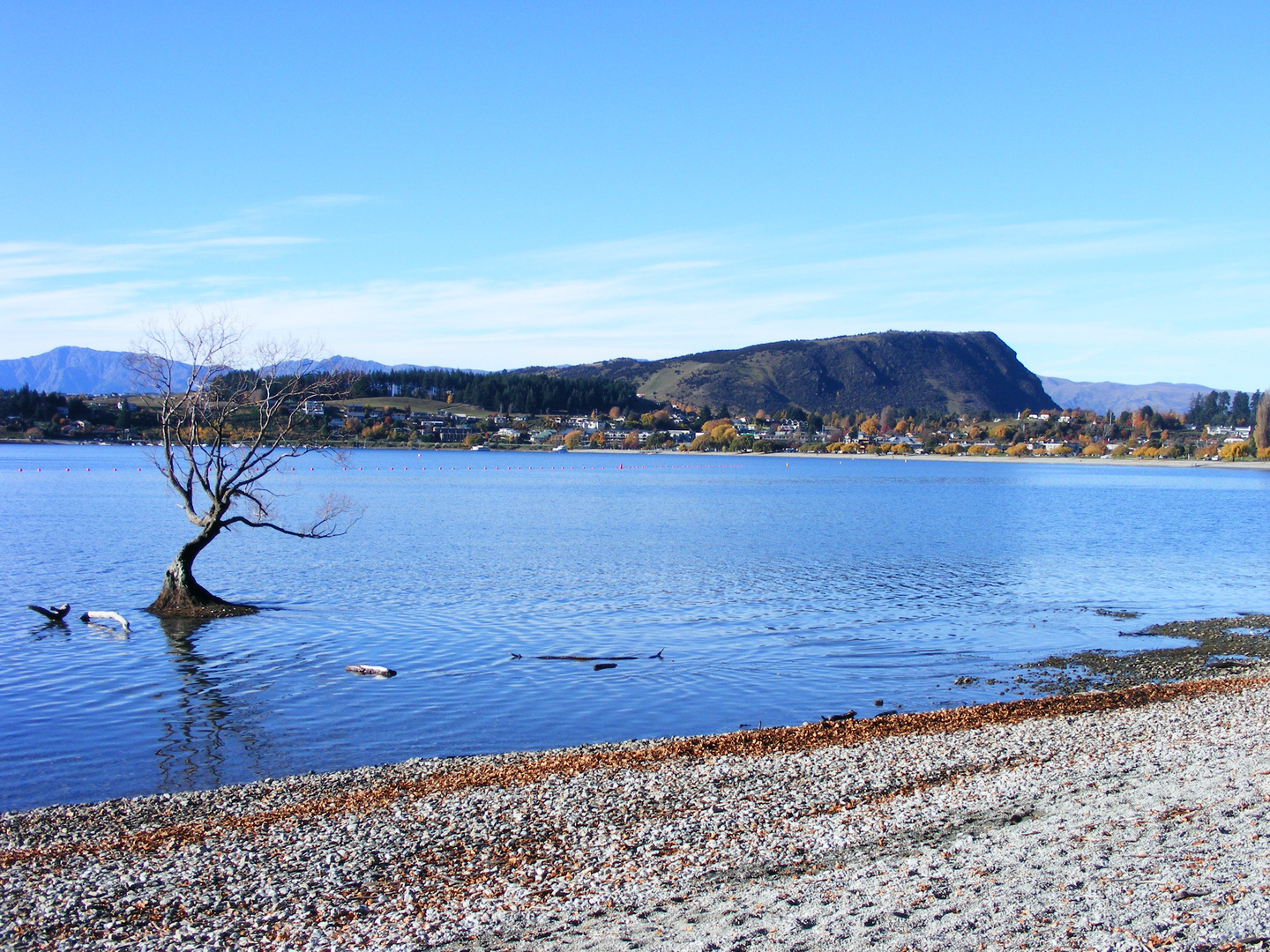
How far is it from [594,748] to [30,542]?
1800 inches

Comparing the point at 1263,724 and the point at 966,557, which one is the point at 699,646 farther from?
the point at 966,557

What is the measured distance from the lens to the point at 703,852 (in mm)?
10781

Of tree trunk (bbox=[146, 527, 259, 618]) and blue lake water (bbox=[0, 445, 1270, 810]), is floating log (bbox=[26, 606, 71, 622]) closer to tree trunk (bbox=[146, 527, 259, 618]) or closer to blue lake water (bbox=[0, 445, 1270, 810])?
blue lake water (bbox=[0, 445, 1270, 810])

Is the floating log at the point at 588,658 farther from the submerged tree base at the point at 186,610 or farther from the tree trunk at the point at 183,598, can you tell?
the tree trunk at the point at 183,598

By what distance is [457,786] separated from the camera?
1396cm

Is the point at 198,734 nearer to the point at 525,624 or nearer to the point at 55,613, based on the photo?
the point at 525,624

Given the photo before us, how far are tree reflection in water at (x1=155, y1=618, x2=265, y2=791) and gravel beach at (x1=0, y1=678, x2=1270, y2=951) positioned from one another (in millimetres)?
1579

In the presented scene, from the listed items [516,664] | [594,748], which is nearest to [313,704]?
[516,664]

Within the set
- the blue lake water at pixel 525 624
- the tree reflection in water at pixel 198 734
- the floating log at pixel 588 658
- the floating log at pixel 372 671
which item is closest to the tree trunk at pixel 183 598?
the blue lake water at pixel 525 624

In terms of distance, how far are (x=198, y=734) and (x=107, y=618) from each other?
43.7 ft

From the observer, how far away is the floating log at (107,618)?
27500 mm

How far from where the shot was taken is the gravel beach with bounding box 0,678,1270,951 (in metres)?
8.41

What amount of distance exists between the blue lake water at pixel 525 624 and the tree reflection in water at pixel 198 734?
0.07m

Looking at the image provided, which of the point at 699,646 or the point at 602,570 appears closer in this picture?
the point at 699,646
